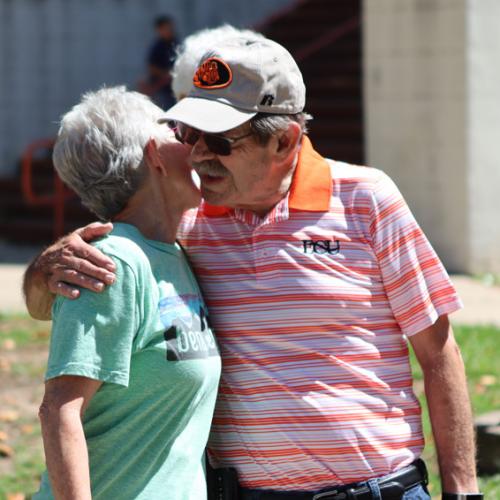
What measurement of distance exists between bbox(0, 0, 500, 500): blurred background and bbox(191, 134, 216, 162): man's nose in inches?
70.7

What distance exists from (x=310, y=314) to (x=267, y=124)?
18.3 inches

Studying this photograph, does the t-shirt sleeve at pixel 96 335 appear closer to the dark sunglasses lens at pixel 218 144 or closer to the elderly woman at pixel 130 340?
the elderly woman at pixel 130 340

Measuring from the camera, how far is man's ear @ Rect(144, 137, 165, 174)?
288cm

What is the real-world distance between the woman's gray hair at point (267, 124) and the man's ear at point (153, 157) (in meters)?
0.23

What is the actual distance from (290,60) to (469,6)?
27.1ft

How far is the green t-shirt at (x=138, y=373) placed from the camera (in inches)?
104

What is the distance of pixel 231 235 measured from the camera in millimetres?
3025

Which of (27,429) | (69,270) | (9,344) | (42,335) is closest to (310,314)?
(69,270)

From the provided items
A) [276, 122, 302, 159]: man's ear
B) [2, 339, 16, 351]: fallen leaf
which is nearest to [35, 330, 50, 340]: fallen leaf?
[2, 339, 16, 351]: fallen leaf

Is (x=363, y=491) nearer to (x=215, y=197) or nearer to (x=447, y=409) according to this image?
(x=447, y=409)

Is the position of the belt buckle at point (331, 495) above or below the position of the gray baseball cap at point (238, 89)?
below

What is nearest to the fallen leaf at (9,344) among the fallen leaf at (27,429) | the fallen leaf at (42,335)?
the fallen leaf at (42,335)

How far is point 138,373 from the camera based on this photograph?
2711mm

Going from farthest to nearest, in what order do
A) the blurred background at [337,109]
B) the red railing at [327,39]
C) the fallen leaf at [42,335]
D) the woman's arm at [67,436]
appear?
the red railing at [327,39], the fallen leaf at [42,335], the blurred background at [337,109], the woman's arm at [67,436]
